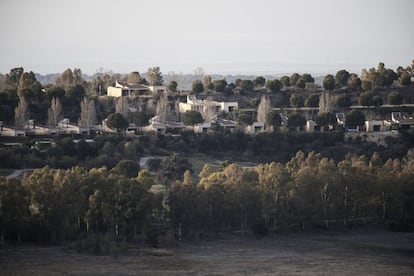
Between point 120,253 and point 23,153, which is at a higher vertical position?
point 23,153

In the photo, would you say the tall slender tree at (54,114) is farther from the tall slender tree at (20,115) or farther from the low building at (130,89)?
the low building at (130,89)

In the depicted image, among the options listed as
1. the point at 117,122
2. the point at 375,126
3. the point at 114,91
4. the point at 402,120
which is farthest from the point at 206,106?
the point at 402,120

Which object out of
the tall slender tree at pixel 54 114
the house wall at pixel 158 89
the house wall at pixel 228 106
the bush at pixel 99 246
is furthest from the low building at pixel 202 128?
the bush at pixel 99 246

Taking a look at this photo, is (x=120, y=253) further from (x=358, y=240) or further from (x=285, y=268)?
(x=358, y=240)

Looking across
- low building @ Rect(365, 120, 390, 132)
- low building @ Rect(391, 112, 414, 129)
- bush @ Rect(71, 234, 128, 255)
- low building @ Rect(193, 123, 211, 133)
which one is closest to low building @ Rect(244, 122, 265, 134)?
low building @ Rect(193, 123, 211, 133)

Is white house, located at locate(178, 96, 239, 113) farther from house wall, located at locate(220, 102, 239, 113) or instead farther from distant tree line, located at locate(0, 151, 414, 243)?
distant tree line, located at locate(0, 151, 414, 243)

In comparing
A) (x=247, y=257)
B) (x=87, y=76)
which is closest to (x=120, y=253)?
(x=247, y=257)

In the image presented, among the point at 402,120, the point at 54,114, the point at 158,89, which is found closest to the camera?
the point at 54,114

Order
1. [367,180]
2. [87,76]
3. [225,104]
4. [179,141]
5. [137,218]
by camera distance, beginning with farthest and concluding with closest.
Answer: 1. [87,76]
2. [225,104]
3. [179,141]
4. [367,180]
5. [137,218]

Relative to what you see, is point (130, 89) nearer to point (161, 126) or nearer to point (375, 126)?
point (161, 126)
